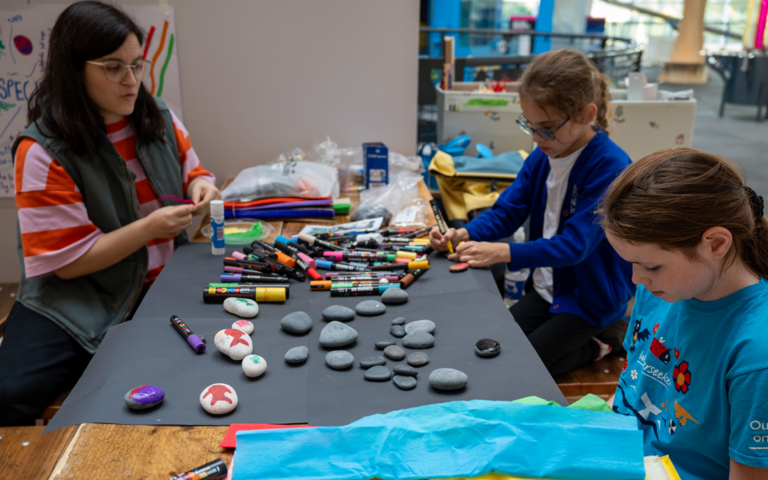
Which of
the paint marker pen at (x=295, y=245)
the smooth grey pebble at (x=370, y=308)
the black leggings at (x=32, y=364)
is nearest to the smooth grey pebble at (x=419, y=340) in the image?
the smooth grey pebble at (x=370, y=308)

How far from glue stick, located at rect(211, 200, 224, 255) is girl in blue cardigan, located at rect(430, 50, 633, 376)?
0.60m

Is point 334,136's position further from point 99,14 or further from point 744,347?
point 744,347

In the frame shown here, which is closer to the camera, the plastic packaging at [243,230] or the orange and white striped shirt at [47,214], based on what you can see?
the orange and white striped shirt at [47,214]

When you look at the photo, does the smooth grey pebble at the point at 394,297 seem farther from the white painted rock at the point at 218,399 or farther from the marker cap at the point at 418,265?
the white painted rock at the point at 218,399

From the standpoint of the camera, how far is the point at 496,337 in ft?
3.55

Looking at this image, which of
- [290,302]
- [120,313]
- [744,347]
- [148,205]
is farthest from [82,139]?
[744,347]

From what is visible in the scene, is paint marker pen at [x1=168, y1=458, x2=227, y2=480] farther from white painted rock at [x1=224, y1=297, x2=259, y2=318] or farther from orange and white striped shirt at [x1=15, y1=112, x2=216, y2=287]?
orange and white striped shirt at [x1=15, y1=112, x2=216, y2=287]

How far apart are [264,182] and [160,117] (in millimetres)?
412

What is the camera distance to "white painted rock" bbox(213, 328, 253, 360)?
101cm

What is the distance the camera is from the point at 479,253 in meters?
1.48

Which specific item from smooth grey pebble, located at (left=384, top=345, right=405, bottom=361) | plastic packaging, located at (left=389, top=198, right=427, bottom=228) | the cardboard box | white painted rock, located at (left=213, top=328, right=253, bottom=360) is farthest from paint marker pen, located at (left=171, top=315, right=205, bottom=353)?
the cardboard box

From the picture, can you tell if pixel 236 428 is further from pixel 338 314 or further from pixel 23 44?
pixel 23 44

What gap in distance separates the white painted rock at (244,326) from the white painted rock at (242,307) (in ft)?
0.17

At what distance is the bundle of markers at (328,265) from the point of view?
Result: 1295 mm
